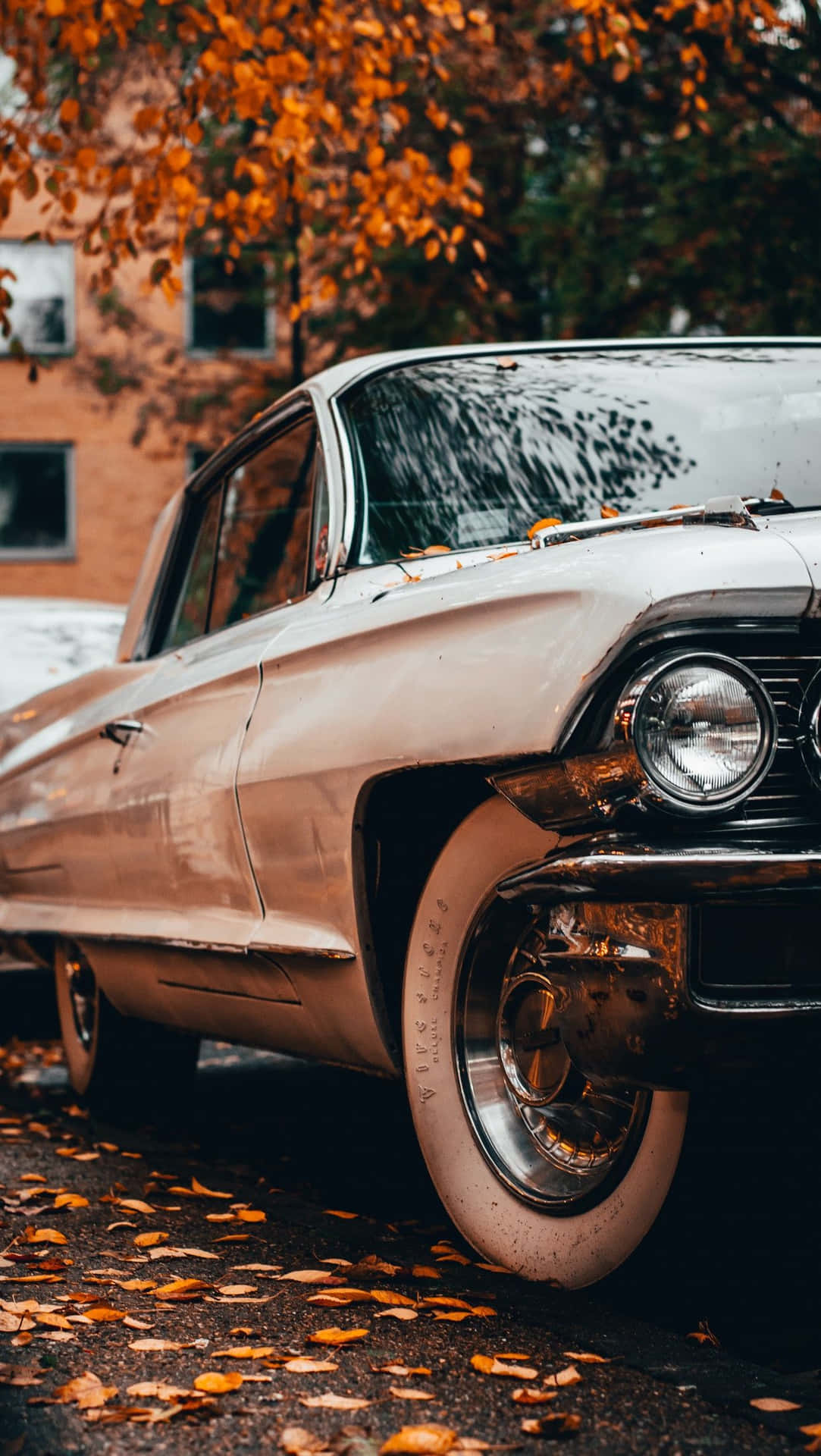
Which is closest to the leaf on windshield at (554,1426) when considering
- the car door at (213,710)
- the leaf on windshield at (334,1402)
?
the leaf on windshield at (334,1402)

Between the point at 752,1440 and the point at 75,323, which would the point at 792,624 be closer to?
the point at 752,1440

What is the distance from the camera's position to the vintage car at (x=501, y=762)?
259cm

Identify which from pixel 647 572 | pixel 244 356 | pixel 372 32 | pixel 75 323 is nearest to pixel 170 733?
pixel 647 572

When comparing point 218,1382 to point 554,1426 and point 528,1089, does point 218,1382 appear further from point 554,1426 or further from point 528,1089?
point 528,1089

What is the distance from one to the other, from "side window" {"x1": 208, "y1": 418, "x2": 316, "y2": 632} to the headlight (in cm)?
150

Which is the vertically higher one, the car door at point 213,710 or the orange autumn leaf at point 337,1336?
the car door at point 213,710

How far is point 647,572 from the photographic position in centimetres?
265

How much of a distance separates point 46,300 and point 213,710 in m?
26.8

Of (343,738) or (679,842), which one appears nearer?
(679,842)

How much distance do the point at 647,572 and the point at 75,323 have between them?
91.9 feet

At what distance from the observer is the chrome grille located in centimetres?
260

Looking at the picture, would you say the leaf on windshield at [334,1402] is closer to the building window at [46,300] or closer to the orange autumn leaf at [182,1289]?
the orange autumn leaf at [182,1289]

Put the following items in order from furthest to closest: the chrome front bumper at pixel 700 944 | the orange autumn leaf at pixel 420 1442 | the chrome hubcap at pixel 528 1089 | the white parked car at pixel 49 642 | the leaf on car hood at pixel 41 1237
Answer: the white parked car at pixel 49 642, the leaf on car hood at pixel 41 1237, the chrome hubcap at pixel 528 1089, the chrome front bumper at pixel 700 944, the orange autumn leaf at pixel 420 1442

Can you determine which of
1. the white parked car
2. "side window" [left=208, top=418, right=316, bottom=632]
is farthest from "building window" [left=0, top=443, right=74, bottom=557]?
"side window" [left=208, top=418, right=316, bottom=632]
